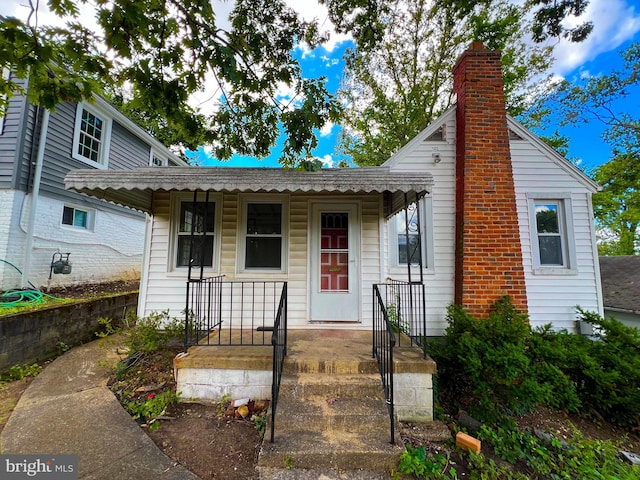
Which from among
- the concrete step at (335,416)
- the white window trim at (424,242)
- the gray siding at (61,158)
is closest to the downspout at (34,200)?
the gray siding at (61,158)

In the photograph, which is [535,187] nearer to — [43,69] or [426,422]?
[426,422]

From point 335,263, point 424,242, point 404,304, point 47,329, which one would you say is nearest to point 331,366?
point 335,263

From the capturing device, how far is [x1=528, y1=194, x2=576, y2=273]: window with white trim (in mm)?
5297

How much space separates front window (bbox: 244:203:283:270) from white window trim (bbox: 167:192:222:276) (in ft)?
1.67

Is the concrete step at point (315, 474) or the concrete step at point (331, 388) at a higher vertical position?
the concrete step at point (331, 388)

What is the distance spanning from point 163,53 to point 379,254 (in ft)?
14.2

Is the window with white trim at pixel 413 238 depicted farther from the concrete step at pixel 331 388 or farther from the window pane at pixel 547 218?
the concrete step at pixel 331 388

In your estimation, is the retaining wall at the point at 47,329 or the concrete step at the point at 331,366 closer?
the concrete step at the point at 331,366

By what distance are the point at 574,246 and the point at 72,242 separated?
1197cm

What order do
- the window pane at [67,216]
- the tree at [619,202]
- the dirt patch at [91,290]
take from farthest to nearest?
the tree at [619,202], the window pane at [67,216], the dirt patch at [91,290]

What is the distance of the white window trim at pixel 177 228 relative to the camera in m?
4.84

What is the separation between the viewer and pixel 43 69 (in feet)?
9.02

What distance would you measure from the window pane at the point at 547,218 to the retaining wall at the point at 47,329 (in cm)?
924

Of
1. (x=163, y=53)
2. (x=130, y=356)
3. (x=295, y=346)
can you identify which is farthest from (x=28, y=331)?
(x=163, y=53)
